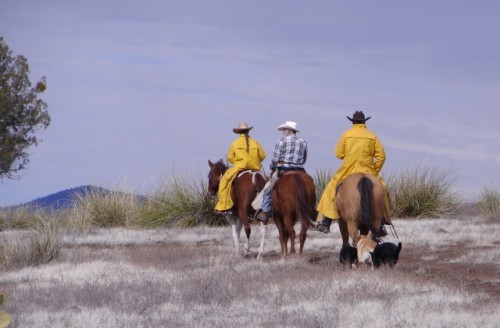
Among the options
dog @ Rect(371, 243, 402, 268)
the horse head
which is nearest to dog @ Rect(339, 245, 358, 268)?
dog @ Rect(371, 243, 402, 268)

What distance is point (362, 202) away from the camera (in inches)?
530

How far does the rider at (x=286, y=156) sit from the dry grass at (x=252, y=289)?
1.19m

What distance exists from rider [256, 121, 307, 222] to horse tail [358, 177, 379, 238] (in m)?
2.41

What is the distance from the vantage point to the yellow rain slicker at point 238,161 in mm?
17141

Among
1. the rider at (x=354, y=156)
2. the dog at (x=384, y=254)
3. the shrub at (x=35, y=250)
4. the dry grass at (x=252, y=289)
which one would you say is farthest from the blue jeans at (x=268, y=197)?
the shrub at (x=35, y=250)

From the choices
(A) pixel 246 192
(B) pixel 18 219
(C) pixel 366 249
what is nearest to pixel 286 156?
(A) pixel 246 192

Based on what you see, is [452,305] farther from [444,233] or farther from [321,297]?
[444,233]

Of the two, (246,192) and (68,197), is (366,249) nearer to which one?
(246,192)

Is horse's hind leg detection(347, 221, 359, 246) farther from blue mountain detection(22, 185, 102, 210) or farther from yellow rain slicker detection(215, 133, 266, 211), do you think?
blue mountain detection(22, 185, 102, 210)

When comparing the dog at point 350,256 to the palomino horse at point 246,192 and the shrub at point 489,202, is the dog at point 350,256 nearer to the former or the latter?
the palomino horse at point 246,192

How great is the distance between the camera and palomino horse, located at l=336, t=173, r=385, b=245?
44.4 ft

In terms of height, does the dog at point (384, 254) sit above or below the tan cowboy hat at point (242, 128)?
below

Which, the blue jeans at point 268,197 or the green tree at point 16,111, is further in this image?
the green tree at point 16,111

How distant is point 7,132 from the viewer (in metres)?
33.6
